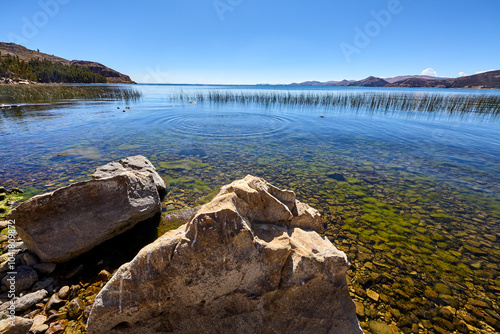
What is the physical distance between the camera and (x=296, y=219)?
14.5 feet

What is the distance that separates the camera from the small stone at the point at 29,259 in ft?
14.7

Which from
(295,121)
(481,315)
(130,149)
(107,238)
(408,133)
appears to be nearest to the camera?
(481,315)

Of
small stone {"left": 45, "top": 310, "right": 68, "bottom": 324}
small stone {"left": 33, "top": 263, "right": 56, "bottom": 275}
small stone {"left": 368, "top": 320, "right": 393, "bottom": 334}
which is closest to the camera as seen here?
small stone {"left": 45, "top": 310, "right": 68, "bottom": 324}

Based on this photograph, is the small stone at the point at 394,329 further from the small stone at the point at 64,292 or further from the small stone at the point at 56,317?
the small stone at the point at 64,292

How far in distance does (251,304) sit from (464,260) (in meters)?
6.27

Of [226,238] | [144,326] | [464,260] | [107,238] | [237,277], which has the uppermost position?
[226,238]

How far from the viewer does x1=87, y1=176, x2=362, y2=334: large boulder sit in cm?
295

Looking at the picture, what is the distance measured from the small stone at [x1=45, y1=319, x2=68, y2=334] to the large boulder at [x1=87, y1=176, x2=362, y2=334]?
1.19 meters

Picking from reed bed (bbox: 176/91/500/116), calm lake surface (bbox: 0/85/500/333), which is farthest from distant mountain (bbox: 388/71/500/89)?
calm lake surface (bbox: 0/85/500/333)

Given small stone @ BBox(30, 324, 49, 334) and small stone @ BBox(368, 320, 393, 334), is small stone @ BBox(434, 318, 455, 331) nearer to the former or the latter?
small stone @ BBox(368, 320, 393, 334)

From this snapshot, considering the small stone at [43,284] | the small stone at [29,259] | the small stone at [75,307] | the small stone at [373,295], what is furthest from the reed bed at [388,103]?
the small stone at [75,307]

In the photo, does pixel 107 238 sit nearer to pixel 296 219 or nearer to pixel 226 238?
pixel 226 238

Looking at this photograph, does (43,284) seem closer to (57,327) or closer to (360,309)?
(57,327)

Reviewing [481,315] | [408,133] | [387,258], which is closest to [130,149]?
[387,258]
